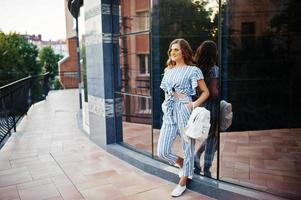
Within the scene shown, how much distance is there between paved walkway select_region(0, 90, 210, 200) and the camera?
332 cm

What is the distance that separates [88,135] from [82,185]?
240 cm

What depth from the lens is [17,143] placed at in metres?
5.57

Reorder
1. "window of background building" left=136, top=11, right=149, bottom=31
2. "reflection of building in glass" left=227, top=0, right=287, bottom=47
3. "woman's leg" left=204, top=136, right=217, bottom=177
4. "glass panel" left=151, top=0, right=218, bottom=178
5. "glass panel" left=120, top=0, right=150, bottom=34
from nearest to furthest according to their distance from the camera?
"woman's leg" left=204, top=136, right=217, bottom=177 → "window of background building" left=136, top=11, right=149, bottom=31 → "glass panel" left=120, top=0, right=150, bottom=34 → "glass panel" left=151, top=0, right=218, bottom=178 → "reflection of building in glass" left=227, top=0, right=287, bottom=47

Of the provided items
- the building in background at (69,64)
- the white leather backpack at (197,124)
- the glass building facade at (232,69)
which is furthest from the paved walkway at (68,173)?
the building in background at (69,64)

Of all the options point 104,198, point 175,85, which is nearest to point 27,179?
point 104,198

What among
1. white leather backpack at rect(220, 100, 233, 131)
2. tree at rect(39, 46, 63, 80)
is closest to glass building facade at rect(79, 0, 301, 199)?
white leather backpack at rect(220, 100, 233, 131)

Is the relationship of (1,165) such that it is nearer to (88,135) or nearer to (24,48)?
(88,135)

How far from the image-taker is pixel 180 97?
3.03 meters

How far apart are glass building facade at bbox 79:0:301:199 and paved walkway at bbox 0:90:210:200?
0.50 m

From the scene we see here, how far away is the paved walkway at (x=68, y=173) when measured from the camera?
131 inches

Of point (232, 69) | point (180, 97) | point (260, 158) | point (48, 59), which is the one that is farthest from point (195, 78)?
point (48, 59)

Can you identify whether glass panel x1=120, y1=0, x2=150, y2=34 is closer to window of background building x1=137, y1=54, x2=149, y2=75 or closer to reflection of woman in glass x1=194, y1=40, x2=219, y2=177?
window of background building x1=137, y1=54, x2=149, y2=75

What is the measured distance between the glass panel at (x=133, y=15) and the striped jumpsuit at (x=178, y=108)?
6.35 feet

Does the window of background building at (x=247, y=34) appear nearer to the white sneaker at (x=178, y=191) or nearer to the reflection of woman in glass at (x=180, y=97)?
the reflection of woman in glass at (x=180, y=97)
